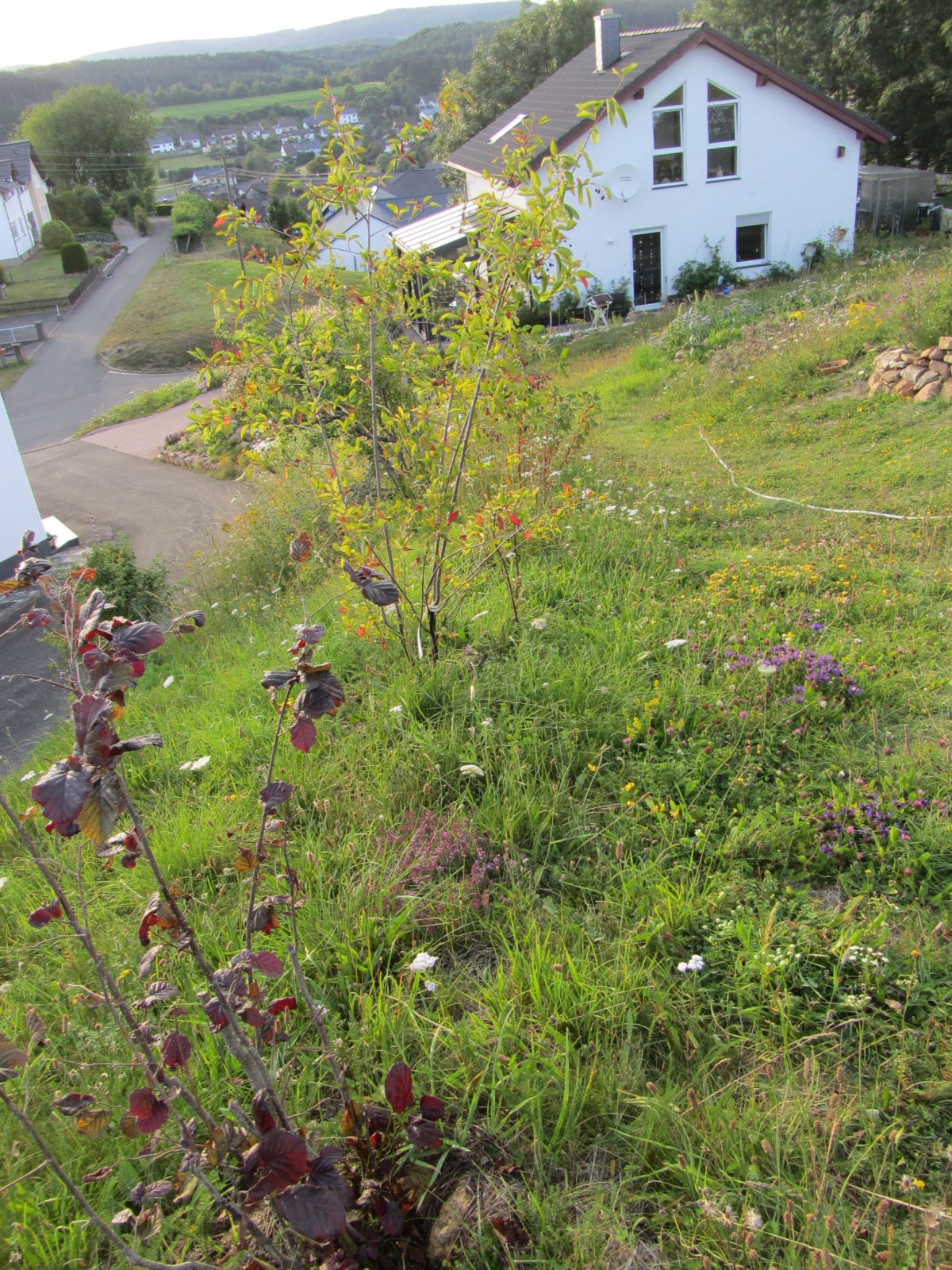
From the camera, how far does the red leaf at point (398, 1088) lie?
1.81 m

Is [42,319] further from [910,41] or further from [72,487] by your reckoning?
[910,41]

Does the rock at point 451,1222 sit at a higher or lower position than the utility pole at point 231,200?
lower

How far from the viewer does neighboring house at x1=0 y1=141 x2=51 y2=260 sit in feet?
169

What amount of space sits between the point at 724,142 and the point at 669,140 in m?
1.78

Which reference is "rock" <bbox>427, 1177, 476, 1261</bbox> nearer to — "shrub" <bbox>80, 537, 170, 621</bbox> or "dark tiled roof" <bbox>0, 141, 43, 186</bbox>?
"shrub" <bbox>80, 537, 170, 621</bbox>

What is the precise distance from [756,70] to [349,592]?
26125 millimetres

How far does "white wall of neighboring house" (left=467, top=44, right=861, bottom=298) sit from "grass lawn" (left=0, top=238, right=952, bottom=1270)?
2268cm

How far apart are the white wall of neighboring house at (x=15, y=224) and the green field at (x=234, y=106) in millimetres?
103138

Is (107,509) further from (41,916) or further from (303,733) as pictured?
(303,733)

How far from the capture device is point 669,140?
24844 mm

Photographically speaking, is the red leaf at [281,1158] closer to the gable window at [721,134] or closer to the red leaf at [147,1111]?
the red leaf at [147,1111]

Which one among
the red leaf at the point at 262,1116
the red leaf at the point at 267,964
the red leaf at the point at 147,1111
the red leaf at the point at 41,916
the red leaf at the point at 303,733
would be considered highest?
the red leaf at the point at 303,733

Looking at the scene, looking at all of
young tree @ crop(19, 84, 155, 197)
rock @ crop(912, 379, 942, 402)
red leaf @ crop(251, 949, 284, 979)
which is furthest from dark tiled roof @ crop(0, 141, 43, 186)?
red leaf @ crop(251, 949, 284, 979)

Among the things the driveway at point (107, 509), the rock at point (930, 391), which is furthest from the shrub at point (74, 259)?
the rock at point (930, 391)
